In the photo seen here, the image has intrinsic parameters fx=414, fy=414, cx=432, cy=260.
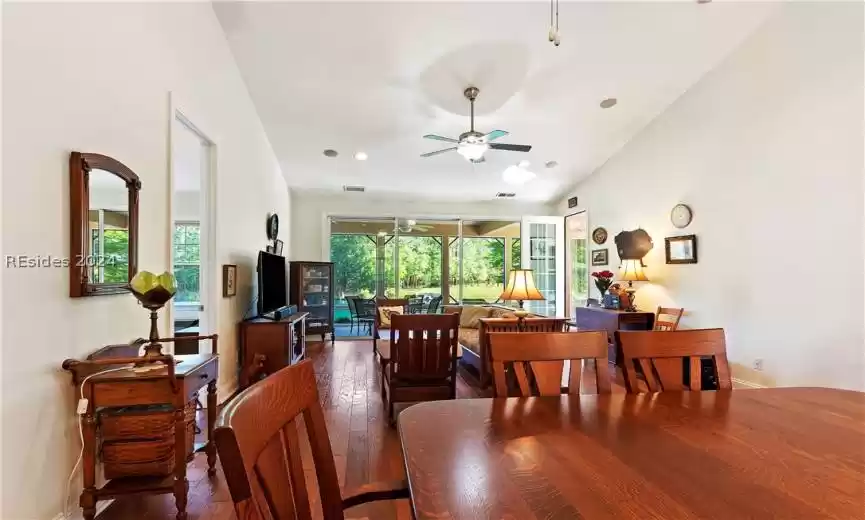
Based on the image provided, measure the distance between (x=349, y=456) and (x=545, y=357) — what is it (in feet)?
5.64

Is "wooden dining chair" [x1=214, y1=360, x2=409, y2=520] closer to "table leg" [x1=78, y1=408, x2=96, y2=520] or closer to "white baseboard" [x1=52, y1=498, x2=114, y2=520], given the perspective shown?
"table leg" [x1=78, y1=408, x2=96, y2=520]

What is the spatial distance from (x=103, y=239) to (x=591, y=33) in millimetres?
3913

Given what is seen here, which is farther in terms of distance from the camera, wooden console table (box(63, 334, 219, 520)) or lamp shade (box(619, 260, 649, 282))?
lamp shade (box(619, 260, 649, 282))

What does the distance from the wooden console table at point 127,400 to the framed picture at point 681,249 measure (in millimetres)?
4981

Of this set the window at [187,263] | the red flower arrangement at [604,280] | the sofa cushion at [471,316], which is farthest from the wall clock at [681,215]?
the window at [187,263]

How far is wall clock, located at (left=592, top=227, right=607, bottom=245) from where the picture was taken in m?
6.47

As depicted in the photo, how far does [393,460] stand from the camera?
2.55 meters

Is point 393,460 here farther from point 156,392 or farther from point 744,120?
point 744,120

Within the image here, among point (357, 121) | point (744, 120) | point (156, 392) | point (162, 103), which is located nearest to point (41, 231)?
point (156, 392)

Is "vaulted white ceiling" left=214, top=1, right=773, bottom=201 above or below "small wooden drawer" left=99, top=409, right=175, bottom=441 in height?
above

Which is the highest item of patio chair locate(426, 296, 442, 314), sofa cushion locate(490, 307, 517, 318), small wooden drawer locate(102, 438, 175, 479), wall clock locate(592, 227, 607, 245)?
wall clock locate(592, 227, 607, 245)

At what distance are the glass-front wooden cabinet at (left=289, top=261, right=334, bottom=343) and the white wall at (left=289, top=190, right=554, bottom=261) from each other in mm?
664

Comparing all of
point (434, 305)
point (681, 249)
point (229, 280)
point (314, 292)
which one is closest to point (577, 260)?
point (681, 249)

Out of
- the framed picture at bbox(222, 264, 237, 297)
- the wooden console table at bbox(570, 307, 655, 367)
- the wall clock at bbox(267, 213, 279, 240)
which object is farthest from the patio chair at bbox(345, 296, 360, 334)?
the wooden console table at bbox(570, 307, 655, 367)
